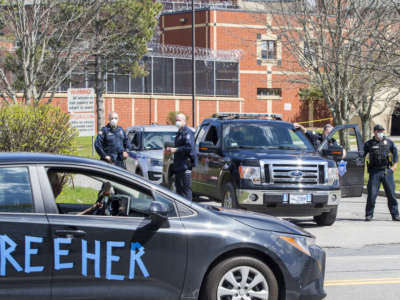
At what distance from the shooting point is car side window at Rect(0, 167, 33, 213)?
5277 millimetres

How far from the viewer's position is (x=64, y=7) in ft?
61.9

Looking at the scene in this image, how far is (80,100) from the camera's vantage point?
18.2m

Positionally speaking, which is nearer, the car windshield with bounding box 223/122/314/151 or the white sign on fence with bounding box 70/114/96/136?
Answer: the car windshield with bounding box 223/122/314/151

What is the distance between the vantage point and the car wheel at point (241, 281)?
5643 millimetres

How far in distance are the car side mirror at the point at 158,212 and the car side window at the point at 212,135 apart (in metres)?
7.70

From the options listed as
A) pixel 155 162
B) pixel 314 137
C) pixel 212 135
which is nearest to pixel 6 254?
pixel 212 135

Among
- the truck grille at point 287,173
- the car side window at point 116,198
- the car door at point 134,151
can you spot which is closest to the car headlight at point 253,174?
the truck grille at point 287,173

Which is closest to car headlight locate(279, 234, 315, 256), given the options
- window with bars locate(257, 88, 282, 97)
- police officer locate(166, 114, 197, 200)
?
police officer locate(166, 114, 197, 200)

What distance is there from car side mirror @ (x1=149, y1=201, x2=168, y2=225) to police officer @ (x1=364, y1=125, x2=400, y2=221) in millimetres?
8156

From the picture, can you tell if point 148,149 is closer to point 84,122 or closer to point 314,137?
point 84,122

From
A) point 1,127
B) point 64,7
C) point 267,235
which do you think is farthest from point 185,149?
point 64,7

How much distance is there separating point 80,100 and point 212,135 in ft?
19.0

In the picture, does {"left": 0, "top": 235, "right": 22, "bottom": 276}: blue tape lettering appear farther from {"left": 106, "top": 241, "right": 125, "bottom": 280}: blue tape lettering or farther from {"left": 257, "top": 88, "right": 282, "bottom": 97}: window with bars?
{"left": 257, "top": 88, "right": 282, "bottom": 97}: window with bars

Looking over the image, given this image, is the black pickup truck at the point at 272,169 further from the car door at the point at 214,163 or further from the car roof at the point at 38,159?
the car roof at the point at 38,159
